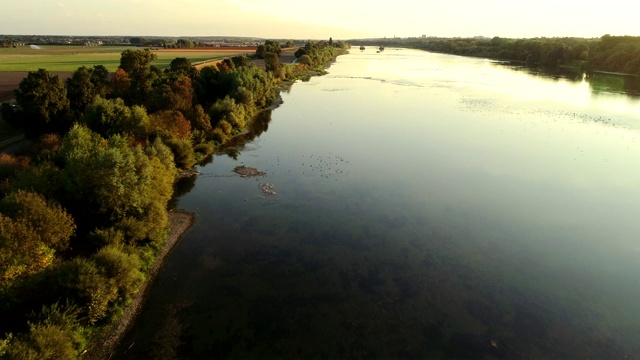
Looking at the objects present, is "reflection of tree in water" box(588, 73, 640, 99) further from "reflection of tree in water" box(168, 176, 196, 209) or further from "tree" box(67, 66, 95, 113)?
"tree" box(67, 66, 95, 113)

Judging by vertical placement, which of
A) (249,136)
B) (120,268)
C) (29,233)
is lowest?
(120,268)

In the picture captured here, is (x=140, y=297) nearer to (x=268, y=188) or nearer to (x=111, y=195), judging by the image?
(x=111, y=195)

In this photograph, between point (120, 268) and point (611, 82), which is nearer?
point (120, 268)

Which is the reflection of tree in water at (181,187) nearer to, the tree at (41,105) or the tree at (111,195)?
the tree at (111,195)

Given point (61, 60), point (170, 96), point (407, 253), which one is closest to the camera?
point (407, 253)

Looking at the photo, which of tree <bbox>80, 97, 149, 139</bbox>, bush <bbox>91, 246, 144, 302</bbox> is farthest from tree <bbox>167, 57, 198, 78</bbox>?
bush <bbox>91, 246, 144, 302</bbox>

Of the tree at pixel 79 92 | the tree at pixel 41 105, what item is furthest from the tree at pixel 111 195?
the tree at pixel 79 92

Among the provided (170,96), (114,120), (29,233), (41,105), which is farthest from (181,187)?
(41,105)
